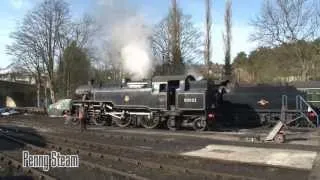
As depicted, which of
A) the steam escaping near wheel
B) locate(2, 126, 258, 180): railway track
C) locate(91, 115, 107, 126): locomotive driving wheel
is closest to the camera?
locate(2, 126, 258, 180): railway track

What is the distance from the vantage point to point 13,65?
195ft

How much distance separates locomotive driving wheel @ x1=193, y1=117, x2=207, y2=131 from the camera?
26.0 metres

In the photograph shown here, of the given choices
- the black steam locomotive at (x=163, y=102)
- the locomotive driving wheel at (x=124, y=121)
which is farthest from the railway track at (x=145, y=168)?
the locomotive driving wheel at (x=124, y=121)

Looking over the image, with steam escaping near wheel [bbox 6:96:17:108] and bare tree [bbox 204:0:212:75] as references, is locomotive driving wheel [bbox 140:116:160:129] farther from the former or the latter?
steam escaping near wheel [bbox 6:96:17:108]

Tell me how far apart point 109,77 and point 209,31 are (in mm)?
12573

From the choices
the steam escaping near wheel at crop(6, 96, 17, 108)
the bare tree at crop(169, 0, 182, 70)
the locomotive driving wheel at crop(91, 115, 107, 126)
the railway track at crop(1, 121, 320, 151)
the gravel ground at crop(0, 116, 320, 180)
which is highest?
the bare tree at crop(169, 0, 182, 70)

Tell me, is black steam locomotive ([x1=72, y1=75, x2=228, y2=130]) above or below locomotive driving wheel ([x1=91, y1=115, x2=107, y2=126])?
above

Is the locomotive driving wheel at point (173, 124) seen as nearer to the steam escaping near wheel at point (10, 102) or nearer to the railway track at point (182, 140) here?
the railway track at point (182, 140)

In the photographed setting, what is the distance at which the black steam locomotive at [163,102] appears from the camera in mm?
25891

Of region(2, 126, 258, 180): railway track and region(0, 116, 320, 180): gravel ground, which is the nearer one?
region(2, 126, 258, 180): railway track

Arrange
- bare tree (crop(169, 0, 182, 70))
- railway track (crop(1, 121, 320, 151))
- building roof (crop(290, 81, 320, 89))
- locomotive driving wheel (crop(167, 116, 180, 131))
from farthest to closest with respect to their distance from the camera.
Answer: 1. bare tree (crop(169, 0, 182, 70))
2. building roof (crop(290, 81, 320, 89))
3. locomotive driving wheel (crop(167, 116, 180, 131))
4. railway track (crop(1, 121, 320, 151))

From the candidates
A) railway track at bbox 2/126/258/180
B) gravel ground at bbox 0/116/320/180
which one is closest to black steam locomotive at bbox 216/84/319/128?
gravel ground at bbox 0/116/320/180

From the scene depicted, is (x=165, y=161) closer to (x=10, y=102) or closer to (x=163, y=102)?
(x=163, y=102)

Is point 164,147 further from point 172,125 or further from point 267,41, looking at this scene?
point 267,41
